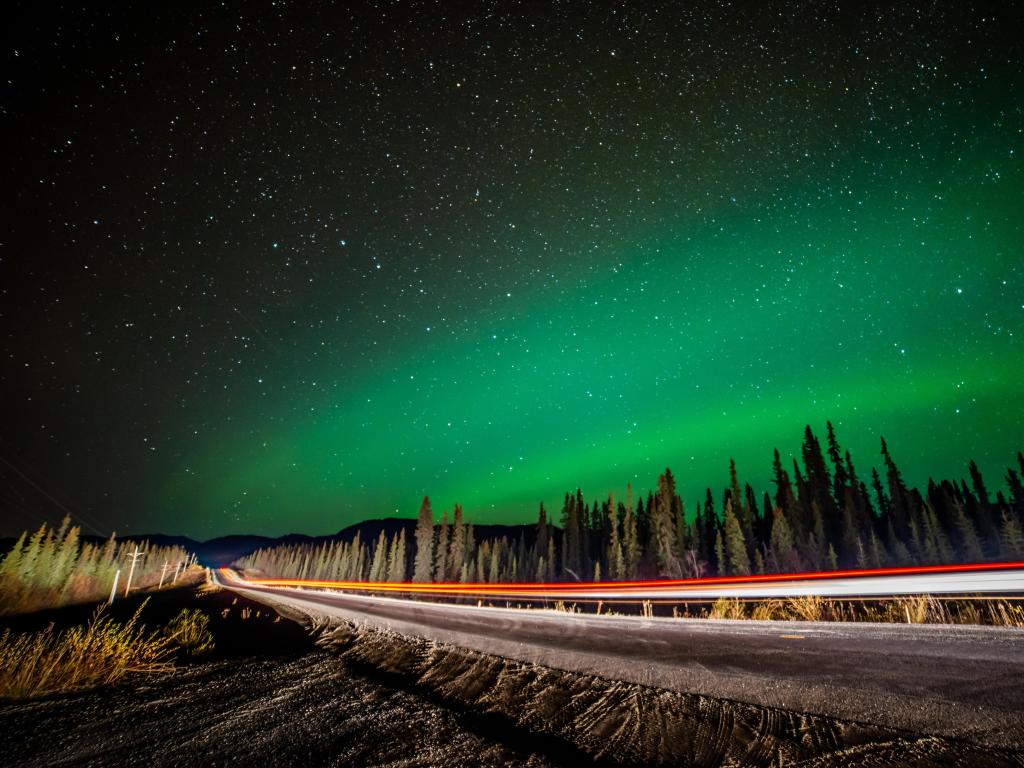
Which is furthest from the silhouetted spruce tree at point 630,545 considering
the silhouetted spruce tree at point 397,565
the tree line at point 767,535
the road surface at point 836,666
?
the road surface at point 836,666

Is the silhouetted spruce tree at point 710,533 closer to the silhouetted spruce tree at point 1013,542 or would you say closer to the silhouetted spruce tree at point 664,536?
the silhouetted spruce tree at point 664,536

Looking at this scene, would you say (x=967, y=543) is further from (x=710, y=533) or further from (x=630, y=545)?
(x=630, y=545)

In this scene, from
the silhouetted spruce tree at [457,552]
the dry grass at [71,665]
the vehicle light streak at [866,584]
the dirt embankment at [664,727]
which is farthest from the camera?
the silhouetted spruce tree at [457,552]

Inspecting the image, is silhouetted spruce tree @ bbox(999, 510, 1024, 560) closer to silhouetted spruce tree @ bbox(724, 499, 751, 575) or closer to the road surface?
silhouetted spruce tree @ bbox(724, 499, 751, 575)

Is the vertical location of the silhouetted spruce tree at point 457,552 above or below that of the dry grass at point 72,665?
above

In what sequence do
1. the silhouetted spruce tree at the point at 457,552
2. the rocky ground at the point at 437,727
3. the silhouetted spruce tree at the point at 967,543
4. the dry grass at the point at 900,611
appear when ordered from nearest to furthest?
the rocky ground at the point at 437,727, the dry grass at the point at 900,611, the silhouetted spruce tree at the point at 967,543, the silhouetted spruce tree at the point at 457,552

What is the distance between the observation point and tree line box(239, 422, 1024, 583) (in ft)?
197

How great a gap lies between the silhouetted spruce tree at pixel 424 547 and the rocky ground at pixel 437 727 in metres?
66.8

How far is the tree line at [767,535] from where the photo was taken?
60188 millimetres

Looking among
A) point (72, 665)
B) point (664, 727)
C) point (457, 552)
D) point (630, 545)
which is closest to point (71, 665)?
point (72, 665)

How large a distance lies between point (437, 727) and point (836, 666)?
438 cm

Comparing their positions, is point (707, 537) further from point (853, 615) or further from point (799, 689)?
point (799, 689)

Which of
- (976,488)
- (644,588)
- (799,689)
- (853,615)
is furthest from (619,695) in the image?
(976,488)

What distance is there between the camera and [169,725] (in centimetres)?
397
